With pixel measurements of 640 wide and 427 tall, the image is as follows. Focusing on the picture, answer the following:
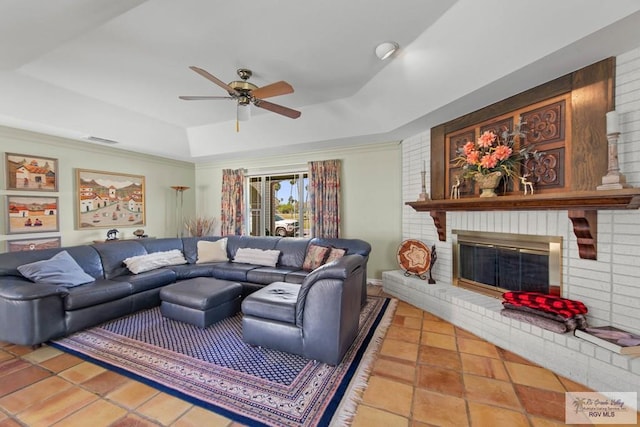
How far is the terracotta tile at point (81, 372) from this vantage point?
78.0 inches

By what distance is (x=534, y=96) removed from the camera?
2.50 m

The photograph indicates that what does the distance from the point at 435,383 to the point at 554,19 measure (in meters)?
2.69

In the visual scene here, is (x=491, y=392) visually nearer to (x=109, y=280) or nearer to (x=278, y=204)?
(x=109, y=280)

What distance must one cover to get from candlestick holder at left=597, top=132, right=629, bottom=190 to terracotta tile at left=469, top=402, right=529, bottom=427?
170cm

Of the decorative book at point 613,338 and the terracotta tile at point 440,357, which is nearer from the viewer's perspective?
the decorative book at point 613,338

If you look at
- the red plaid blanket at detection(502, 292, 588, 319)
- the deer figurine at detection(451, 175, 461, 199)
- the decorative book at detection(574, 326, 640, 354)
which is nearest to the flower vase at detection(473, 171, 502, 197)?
the deer figurine at detection(451, 175, 461, 199)

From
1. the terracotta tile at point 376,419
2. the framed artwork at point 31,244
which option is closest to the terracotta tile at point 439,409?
the terracotta tile at point 376,419

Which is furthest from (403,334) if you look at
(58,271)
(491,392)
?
(58,271)

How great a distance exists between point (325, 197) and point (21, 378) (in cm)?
408

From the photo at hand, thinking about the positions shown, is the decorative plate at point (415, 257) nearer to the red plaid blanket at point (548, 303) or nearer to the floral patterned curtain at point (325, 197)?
the red plaid blanket at point (548, 303)

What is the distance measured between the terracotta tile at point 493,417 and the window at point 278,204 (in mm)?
3995

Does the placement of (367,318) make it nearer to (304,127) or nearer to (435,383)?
(435,383)

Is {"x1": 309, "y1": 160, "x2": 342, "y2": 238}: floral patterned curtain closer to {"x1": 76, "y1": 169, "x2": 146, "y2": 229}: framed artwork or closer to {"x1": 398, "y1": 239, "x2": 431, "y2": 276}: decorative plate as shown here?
{"x1": 398, "y1": 239, "x2": 431, "y2": 276}: decorative plate

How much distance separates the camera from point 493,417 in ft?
5.34
